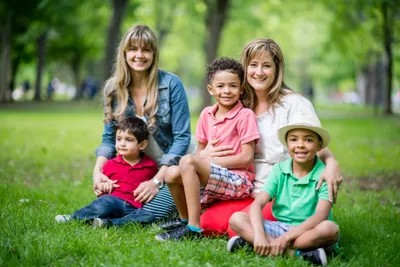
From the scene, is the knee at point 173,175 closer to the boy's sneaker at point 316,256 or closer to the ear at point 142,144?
the ear at point 142,144

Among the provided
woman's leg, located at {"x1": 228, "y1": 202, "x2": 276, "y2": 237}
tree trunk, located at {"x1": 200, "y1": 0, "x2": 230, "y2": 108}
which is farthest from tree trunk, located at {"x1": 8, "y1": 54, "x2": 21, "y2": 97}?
woman's leg, located at {"x1": 228, "y1": 202, "x2": 276, "y2": 237}

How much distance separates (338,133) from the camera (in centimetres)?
1504

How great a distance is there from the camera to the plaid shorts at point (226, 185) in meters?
4.39

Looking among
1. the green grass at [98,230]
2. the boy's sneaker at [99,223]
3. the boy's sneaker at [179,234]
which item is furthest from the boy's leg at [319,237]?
the boy's sneaker at [99,223]

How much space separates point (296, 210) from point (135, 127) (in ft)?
6.22

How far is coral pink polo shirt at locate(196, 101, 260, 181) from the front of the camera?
453 cm

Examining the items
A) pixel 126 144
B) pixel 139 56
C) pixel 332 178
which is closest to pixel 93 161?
pixel 126 144

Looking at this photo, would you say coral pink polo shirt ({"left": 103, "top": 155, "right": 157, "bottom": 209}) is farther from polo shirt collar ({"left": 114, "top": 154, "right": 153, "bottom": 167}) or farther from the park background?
the park background

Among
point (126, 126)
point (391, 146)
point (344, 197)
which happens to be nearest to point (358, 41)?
point (391, 146)

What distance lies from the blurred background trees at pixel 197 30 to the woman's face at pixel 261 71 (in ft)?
29.4

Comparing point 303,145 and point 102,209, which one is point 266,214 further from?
point 102,209

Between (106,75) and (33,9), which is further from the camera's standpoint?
(33,9)

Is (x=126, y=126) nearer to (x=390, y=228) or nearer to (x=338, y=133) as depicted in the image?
(x=390, y=228)

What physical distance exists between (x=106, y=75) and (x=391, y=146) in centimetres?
1173
